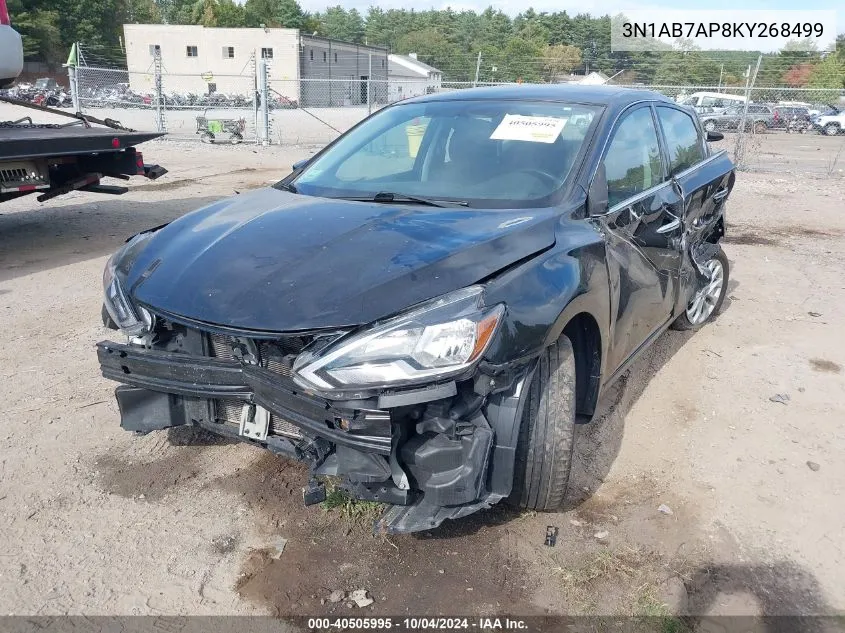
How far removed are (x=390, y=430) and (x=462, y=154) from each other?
1.80 m

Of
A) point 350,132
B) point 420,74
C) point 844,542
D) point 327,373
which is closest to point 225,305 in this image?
point 327,373

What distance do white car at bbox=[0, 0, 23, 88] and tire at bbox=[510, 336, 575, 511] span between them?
7493 mm

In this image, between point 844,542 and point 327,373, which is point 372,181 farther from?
point 844,542

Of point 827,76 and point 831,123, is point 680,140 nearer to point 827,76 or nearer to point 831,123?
point 827,76

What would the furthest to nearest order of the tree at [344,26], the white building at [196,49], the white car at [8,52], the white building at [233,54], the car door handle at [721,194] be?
the tree at [344,26]
the white building at [196,49]
the white building at [233,54]
the white car at [8,52]
the car door handle at [721,194]

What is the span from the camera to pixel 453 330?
2293mm

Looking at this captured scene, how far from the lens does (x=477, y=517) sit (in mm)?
3012

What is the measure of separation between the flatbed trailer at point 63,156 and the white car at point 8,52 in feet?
0.92

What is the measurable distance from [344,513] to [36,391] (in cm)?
225

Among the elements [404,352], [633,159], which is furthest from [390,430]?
[633,159]

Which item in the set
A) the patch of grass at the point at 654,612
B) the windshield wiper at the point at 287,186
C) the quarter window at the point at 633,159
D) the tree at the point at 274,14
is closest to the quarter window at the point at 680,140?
the quarter window at the point at 633,159

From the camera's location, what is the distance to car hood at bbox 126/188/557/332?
7.88 ft

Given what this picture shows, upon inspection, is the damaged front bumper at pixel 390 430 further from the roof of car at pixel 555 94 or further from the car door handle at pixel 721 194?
the car door handle at pixel 721 194

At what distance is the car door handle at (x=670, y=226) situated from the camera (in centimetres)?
387
